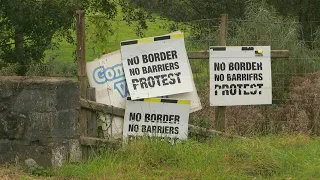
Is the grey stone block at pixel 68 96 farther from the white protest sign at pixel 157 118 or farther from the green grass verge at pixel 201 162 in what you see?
the white protest sign at pixel 157 118

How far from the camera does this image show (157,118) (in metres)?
8.41

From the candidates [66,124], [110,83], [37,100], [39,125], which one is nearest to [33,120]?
[39,125]

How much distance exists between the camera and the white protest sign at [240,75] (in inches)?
348

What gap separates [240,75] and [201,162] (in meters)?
1.89

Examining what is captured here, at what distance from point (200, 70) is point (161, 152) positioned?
265cm

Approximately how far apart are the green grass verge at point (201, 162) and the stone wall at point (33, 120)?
37 centimetres

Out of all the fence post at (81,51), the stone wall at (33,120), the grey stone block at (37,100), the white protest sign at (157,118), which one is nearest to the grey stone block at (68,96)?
the stone wall at (33,120)

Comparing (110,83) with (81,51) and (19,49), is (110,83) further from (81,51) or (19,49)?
(19,49)

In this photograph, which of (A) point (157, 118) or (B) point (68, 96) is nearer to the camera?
(B) point (68, 96)

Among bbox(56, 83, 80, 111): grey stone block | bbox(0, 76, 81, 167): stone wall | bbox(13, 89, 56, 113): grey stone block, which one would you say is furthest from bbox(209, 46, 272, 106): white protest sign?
bbox(13, 89, 56, 113): grey stone block

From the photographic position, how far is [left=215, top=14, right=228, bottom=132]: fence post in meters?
8.88

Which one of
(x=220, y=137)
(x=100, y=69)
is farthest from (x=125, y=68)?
(x=220, y=137)

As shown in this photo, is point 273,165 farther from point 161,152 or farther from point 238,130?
point 238,130

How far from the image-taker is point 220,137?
8.67m
